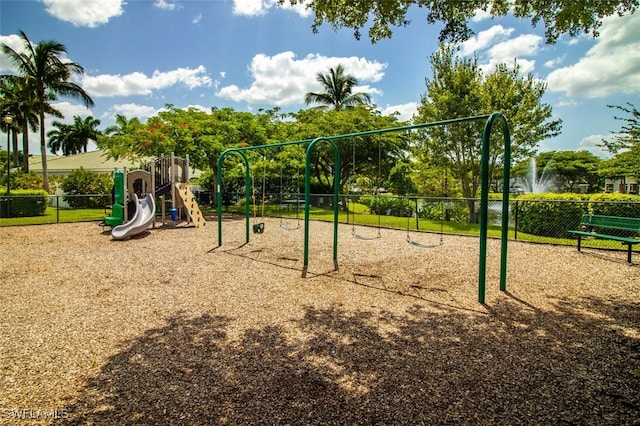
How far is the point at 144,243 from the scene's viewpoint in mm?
10258

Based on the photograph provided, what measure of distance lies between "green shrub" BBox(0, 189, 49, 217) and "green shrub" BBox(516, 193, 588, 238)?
816 inches

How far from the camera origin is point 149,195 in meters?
13.1

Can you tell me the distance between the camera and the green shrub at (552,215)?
11.1m

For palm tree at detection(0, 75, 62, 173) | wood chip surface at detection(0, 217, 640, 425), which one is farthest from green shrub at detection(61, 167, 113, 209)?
wood chip surface at detection(0, 217, 640, 425)

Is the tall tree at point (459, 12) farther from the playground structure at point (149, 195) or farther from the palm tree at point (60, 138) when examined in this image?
the palm tree at point (60, 138)

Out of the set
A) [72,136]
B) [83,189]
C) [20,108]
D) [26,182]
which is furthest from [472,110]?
[72,136]

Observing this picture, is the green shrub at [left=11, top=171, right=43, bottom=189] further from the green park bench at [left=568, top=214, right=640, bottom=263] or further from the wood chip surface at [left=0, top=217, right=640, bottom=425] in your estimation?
the green park bench at [left=568, top=214, right=640, bottom=263]

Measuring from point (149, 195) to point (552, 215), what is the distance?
14.0m

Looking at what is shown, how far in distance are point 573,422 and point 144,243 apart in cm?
1036

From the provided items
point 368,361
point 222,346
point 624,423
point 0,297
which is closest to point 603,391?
point 624,423

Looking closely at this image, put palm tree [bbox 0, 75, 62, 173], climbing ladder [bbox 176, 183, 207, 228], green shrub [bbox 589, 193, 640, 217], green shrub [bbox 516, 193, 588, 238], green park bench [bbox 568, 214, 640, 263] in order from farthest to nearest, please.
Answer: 1. palm tree [bbox 0, 75, 62, 173]
2. climbing ladder [bbox 176, 183, 207, 228]
3. green shrub [bbox 516, 193, 588, 238]
4. green shrub [bbox 589, 193, 640, 217]
5. green park bench [bbox 568, 214, 640, 263]

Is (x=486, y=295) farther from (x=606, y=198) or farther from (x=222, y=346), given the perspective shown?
(x=606, y=198)

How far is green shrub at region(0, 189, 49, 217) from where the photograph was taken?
16.6 m

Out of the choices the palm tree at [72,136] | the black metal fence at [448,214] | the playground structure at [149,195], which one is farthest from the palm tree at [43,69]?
the palm tree at [72,136]
